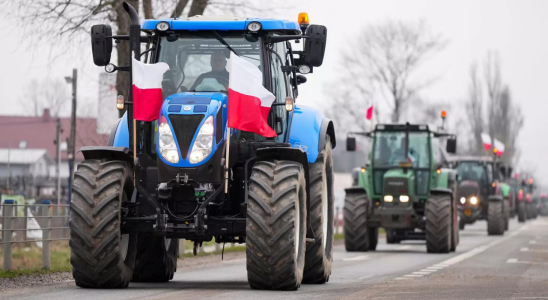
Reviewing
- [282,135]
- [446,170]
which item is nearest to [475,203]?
[446,170]

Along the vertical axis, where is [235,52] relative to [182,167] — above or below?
above

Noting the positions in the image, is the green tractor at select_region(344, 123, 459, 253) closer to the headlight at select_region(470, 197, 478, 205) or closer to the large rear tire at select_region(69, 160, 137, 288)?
the headlight at select_region(470, 197, 478, 205)

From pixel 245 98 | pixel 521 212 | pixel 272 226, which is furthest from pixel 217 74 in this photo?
pixel 521 212

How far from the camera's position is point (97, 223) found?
36.3ft

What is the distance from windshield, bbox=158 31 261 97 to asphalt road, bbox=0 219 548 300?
2323mm

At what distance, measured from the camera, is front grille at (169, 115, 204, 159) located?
11102 millimetres

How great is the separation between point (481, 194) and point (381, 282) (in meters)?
26.7

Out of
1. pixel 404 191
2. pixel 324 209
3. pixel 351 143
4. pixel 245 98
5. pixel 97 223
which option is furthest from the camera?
pixel 351 143

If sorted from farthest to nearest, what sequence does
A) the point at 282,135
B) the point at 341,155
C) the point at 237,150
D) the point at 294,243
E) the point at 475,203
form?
the point at 341,155 → the point at 475,203 → the point at 282,135 → the point at 237,150 → the point at 294,243

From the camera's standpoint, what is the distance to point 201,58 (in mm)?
12172

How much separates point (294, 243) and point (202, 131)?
1520 millimetres

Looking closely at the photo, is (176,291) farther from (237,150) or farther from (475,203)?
(475,203)

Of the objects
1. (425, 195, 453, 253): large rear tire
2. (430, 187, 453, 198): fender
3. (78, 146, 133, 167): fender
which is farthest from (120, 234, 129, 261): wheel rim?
(430, 187, 453, 198): fender

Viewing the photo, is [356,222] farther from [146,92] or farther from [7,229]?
[146,92]
